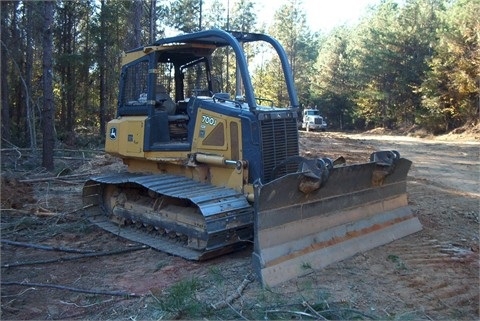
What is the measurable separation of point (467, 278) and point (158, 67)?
526 centimetres

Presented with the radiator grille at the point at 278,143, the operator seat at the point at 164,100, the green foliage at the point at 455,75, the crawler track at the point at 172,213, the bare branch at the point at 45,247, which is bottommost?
the bare branch at the point at 45,247

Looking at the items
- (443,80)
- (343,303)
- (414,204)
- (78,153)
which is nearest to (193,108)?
(343,303)

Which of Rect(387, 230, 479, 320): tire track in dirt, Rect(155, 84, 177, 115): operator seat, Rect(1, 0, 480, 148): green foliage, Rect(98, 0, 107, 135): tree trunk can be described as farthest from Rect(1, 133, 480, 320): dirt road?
Rect(98, 0, 107, 135): tree trunk

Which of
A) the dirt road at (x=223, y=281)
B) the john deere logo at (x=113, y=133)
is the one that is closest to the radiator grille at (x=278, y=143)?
the dirt road at (x=223, y=281)

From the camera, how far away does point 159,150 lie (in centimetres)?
770

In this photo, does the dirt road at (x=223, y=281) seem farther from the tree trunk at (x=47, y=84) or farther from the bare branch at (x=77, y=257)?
the tree trunk at (x=47, y=84)

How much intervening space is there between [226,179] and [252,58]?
50894 millimetres

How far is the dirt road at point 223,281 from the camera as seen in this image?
461cm

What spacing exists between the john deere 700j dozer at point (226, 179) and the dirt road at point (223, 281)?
260 millimetres

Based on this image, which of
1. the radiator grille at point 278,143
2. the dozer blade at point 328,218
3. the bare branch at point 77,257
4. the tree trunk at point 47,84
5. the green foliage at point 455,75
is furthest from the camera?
the green foliage at point 455,75

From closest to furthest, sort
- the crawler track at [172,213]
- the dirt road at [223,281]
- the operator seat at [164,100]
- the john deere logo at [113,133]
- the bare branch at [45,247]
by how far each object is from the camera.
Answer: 1. the dirt road at [223,281]
2. the crawler track at [172,213]
3. the bare branch at [45,247]
4. the operator seat at [164,100]
5. the john deere logo at [113,133]

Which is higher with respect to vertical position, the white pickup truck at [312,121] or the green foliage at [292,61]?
the green foliage at [292,61]

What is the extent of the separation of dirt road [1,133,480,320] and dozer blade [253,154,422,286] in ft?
0.62

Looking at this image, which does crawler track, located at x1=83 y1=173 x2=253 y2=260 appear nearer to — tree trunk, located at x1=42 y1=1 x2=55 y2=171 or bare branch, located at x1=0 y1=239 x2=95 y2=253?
bare branch, located at x1=0 y1=239 x2=95 y2=253
